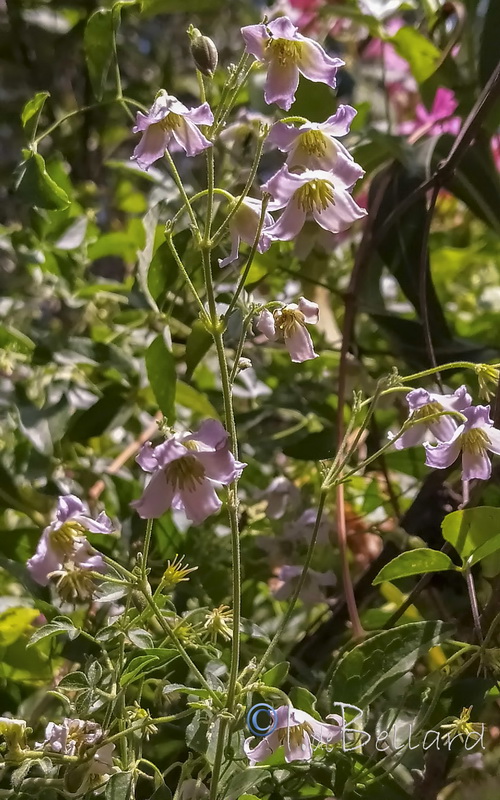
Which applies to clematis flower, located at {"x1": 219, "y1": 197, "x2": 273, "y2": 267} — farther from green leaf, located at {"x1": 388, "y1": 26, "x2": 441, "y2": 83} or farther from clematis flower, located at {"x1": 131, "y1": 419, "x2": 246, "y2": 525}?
green leaf, located at {"x1": 388, "y1": 26, "x2": 441, "y2": 83}

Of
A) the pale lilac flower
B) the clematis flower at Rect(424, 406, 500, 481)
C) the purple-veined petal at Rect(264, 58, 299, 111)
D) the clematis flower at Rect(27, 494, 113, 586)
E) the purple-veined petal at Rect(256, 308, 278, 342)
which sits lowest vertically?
the pale lilac flower

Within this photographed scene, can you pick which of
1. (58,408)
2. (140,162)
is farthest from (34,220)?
(140,162)

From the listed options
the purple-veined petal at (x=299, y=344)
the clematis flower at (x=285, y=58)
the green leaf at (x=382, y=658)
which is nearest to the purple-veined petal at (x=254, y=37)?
the clematis flower at (x=285, y=58)

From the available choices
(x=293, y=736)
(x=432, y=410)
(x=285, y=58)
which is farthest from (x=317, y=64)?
(x=293, y=736)

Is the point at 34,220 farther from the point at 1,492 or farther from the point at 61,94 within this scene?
the point at 61,94

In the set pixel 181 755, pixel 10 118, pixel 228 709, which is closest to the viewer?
pixel 228 709

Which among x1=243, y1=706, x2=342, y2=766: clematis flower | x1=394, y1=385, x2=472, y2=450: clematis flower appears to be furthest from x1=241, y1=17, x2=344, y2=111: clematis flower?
x1=243, y1=706, x2=342, y2=766: clematis flower

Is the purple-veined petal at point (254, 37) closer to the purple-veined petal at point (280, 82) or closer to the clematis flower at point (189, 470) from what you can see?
the purple-veined petal at point (280, 82)
